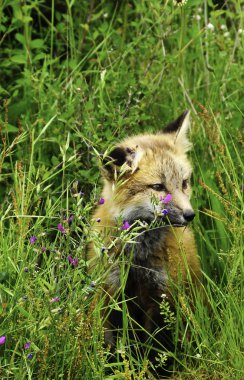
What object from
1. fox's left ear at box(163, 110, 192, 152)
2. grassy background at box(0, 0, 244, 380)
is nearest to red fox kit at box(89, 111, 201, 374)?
grassy background at box(0, 0, 244, 380)

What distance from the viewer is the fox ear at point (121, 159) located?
4.64m

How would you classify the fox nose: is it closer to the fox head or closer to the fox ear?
the fox head

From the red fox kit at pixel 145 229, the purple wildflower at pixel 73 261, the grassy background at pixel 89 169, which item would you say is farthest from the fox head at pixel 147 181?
the purple wildflower at pixel 73 261

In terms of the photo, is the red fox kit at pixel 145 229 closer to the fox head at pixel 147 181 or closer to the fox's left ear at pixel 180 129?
the fox head at pixel 147 181

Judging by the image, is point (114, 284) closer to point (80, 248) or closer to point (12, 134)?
point (80, 248)

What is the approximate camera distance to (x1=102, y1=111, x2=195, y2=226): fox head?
15.1ft

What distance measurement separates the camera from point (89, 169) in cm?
545

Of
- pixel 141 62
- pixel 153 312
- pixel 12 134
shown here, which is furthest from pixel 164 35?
pixel 153 312

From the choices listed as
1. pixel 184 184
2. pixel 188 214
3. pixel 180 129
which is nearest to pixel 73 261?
pixel 188 214

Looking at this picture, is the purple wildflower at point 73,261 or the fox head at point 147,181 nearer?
the purple wildflower at point 73,261

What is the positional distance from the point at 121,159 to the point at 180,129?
660 mm

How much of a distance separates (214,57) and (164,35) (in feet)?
2.52

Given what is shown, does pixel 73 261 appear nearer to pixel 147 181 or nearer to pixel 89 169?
pixel 147 181

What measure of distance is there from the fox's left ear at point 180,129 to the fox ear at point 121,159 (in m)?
0.49
